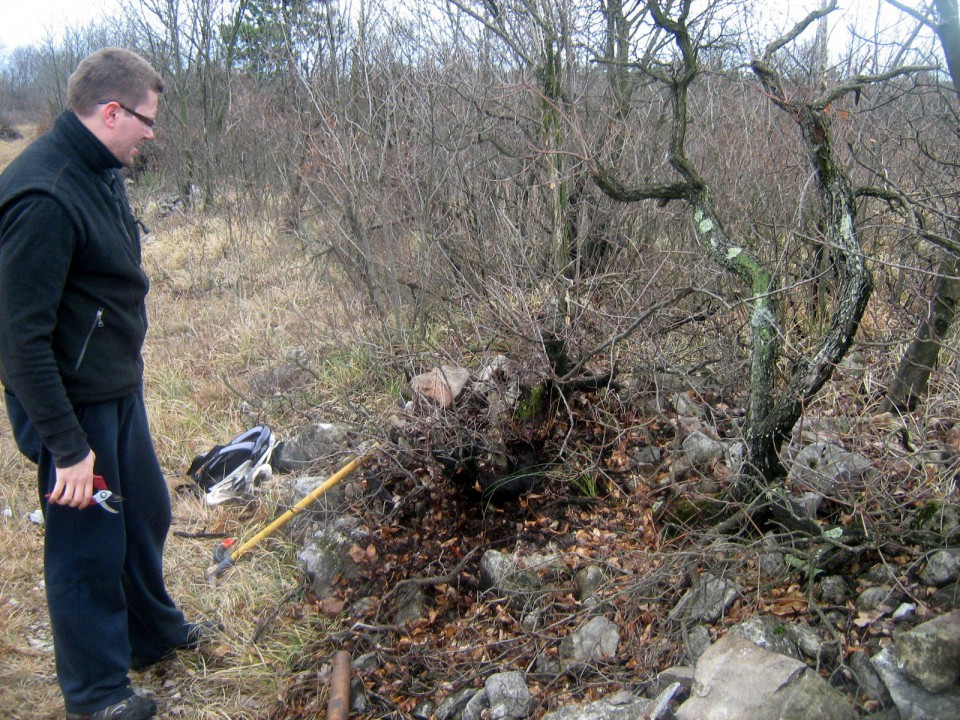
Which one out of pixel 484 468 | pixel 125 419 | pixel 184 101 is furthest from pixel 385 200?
pixel 184 101

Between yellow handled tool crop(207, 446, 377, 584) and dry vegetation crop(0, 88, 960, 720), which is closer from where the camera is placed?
dry vegetation crop(0, 88, 960, 720)

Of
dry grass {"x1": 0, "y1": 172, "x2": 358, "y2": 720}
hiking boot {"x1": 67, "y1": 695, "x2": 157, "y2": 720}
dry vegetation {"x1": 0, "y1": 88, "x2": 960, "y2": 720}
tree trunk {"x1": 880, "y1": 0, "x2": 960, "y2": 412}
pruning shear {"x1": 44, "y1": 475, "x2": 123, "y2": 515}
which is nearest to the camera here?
pruning shear {"x1": 44, "y1": 475, "x2": 123, "y2": 515}

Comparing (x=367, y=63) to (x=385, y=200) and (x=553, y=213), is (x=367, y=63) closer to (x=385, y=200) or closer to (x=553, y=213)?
(x=385, y=200)

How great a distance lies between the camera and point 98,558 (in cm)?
268

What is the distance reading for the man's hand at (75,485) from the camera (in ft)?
8.03

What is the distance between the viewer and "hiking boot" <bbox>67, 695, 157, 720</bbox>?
2.71 meters

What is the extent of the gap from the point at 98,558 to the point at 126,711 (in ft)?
1.83

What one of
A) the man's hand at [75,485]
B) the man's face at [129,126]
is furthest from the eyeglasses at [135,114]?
the man's hand at [75,485]

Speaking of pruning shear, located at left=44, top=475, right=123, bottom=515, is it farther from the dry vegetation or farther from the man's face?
the man's face

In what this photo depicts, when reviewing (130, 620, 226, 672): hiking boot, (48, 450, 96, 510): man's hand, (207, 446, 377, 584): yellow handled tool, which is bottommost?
(130, 620, 226, 672): hiking boot

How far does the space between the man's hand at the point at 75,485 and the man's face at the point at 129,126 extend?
989 millimetres

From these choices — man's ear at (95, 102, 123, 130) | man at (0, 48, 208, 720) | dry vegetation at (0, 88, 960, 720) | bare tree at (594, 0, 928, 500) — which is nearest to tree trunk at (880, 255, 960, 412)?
dry vegetation at (0, 88, 960, 720)

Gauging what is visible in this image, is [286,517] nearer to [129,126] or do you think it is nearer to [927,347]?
[129,126]

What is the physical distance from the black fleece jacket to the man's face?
0.04m
